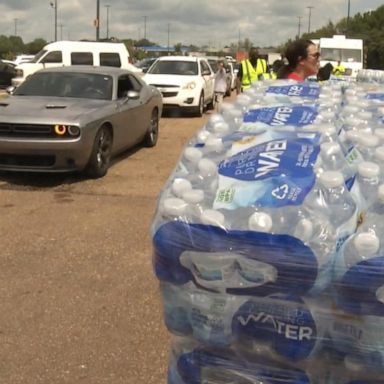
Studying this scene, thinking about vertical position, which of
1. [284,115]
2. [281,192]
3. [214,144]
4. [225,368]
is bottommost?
[225,368]

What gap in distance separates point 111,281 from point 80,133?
10.7 feet

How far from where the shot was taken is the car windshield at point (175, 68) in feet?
59.2

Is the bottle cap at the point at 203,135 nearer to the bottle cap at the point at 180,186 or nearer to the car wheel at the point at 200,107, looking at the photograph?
the bottle cap at the point at 180,186

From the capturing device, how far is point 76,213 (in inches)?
259

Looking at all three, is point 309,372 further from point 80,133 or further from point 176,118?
point 176,118

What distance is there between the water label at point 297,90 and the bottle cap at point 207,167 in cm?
96

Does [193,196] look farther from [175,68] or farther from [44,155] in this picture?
[175,68]

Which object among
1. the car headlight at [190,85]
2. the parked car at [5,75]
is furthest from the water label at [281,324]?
the parked car at [5,75]

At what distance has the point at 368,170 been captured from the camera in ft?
6.90

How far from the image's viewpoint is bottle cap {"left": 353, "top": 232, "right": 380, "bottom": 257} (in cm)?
181

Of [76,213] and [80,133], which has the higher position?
[80,133]

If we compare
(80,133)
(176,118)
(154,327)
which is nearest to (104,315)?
(154,327)

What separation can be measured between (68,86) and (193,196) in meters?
7.40

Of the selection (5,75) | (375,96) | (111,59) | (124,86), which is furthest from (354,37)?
(375,96)
